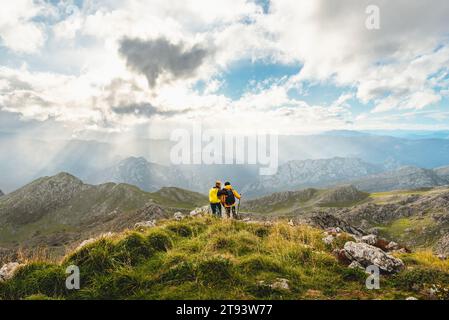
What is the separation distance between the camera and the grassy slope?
889cm

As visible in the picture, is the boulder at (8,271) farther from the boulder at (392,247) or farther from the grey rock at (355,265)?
the boulder at (392,247)

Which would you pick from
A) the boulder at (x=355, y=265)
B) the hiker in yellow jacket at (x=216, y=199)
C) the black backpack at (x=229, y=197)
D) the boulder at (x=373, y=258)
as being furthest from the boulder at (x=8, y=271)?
the black backpack at (x=229, y=197)


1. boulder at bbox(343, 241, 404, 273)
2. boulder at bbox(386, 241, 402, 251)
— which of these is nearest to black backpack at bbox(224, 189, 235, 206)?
boulder at bbox(386, 241, 402, 251)

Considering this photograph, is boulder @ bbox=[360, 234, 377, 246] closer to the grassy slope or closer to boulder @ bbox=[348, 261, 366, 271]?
the grassy slope

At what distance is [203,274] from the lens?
9.57m

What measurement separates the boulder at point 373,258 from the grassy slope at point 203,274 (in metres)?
0.48

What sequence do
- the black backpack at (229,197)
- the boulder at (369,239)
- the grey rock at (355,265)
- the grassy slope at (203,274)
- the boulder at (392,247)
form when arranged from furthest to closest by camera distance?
1. the black backpack at (229,197)
2. the boulder at (369,239)
3. the boulder at (392,247)
4. the grey rock at (355,265)
5. the grassy slope at (203,274)

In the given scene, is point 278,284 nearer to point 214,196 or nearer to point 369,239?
point 369,239

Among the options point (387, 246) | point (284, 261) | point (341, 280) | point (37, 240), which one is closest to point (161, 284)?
point (284, 261)

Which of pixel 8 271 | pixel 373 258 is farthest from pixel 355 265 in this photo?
pixel 8 271

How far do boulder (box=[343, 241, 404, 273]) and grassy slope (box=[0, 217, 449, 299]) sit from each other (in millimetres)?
480

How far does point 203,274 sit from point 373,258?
6.87m

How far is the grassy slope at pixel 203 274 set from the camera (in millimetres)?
8891
